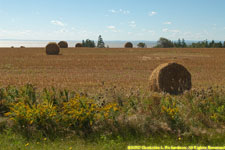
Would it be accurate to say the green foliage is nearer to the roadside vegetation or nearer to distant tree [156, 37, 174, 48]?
the roadside vegetation

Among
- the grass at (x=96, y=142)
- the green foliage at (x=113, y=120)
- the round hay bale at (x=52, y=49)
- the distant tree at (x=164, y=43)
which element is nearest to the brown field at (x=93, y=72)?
the green foliage at (x=113, y=120)

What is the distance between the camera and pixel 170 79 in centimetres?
1195

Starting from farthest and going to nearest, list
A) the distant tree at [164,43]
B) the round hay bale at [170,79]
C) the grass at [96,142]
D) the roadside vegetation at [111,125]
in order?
the distant tree at [164,43] < the round hay bale at [170,79] < the roadside vegetation at [111,125] < the grass at [96,142]

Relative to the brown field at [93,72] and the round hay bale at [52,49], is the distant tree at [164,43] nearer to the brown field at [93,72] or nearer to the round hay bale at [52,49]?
the round hay bale at [52,49]

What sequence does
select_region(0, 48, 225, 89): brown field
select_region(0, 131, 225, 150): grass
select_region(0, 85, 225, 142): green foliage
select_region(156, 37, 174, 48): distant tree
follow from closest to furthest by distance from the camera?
select_region(0, 131, 225, 150): grass
select_region(0, 85, 225, 142): green foliage
select_region(0, 48, 225, 89): brown field
select_region(156, 37, 174, 48): distant tree

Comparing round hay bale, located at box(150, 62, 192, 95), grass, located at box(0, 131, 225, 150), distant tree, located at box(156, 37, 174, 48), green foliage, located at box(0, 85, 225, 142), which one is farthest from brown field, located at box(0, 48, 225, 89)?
distant tree, located at box(156, 37, 174, 48)

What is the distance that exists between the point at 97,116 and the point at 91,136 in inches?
21.1

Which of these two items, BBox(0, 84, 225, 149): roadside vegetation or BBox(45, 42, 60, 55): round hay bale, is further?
BBox(45, 42, 60, 55): round hay bale

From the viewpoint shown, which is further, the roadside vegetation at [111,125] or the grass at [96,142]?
the roadside vegetation at [111,125]

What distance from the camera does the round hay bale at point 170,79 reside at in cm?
1175

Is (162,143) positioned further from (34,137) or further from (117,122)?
(34,137)

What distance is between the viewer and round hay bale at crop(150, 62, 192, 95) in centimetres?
1175

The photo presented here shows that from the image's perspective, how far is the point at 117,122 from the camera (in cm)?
620

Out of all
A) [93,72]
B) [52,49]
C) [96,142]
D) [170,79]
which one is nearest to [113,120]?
[96,142]
